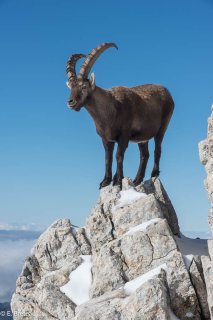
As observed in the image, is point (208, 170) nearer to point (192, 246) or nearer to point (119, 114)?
point (192, 246)

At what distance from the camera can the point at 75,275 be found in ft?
55.2

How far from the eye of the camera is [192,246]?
17828 mm

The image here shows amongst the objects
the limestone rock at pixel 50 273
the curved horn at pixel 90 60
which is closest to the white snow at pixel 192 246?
the limestone rock at pixel 50 273

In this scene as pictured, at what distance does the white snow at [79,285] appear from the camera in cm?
1602

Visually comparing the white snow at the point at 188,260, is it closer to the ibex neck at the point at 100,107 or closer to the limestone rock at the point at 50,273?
the limestone rock at the point at 50,273

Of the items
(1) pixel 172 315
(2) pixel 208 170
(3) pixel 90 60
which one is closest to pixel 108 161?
(3) pixel 90 60

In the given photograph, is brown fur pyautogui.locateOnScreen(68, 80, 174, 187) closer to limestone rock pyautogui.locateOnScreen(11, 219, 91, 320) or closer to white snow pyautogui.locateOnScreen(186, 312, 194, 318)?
limestone rock pyautogui.locateOnScreen(11, 219, 91, 320)

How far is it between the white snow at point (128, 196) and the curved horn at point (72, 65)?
4.78m

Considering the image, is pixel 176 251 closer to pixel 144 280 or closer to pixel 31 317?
pixel 144 280

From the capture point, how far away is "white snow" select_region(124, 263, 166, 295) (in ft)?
46.0

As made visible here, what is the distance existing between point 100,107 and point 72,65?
2023 mm

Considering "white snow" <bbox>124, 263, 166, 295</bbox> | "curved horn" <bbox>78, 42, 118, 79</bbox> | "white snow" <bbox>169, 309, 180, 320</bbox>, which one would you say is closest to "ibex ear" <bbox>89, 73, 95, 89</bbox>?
"curved horn" <bbox>78, 42, 118, 79</bbox>

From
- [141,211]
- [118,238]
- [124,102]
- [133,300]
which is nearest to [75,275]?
[118,238]

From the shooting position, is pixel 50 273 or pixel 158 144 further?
pixel 158 144
